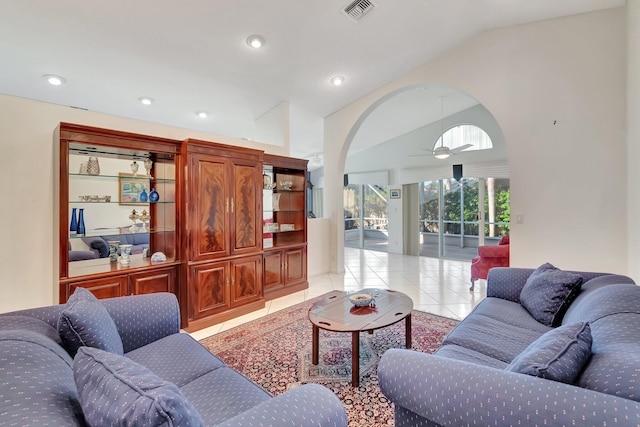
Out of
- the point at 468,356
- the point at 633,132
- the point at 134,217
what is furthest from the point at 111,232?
the point at 633,132

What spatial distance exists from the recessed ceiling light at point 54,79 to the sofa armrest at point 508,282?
5.34m

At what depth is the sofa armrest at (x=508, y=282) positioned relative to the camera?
266 centimetres

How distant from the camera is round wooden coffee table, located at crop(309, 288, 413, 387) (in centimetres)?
216

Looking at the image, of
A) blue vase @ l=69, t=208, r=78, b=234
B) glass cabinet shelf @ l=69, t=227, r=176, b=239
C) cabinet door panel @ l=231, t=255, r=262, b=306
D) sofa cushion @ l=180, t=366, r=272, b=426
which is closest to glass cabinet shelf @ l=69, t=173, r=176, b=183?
blue vase @ l=69, t=208, r=78, b=234

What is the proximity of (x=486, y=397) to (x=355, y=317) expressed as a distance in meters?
1.40

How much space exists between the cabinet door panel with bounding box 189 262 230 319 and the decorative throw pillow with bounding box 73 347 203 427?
2271 millimetres

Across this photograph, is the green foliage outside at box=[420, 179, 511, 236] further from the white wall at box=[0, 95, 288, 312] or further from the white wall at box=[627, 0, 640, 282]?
the white wall at box=[0, 95, 288, 312]

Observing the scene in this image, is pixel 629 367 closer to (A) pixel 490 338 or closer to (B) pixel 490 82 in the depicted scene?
(A) pixel 490 338

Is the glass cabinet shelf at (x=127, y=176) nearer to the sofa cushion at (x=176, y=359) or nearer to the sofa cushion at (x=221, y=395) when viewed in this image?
the sofa cushion at (x=176, y=359)

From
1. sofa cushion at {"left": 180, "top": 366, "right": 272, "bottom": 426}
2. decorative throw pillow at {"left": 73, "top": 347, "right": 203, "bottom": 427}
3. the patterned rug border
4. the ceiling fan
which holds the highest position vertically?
the ceiling fan

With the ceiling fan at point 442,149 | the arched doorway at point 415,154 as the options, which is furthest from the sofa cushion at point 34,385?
the ceiling fan at point 442,149

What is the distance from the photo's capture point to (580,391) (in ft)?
3.10

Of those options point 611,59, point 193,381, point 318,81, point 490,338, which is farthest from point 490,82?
point 193,381

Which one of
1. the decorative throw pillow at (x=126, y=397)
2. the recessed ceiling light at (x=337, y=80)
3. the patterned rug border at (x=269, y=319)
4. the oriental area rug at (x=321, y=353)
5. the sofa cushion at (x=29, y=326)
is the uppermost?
the recessed ceiling light at (x=337, y=80)
